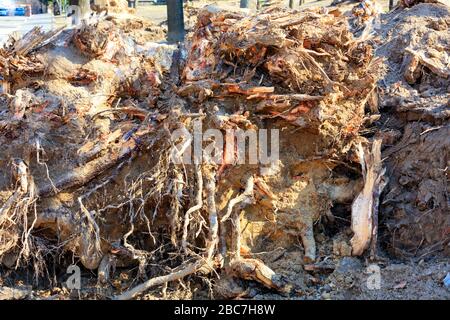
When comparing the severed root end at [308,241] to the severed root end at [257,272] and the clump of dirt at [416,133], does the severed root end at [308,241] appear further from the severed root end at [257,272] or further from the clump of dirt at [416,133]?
the clump of dirt at [416,133]

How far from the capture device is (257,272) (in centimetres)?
358

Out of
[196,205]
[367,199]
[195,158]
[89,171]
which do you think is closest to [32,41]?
[89,171]

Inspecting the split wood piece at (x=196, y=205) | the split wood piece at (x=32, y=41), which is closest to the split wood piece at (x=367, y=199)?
the split wood piece at (x=196, y=205)

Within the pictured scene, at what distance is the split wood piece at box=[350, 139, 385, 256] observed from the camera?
3.74 meters

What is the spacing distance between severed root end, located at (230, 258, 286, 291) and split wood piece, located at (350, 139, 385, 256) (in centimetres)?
54

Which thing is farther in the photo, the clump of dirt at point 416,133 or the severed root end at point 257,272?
the clump of dirt at point 416,133

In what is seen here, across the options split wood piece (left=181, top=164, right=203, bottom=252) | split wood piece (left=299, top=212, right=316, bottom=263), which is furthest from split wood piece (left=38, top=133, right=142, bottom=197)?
split wood piece (left=299, top=212, right=316, bottom=263)

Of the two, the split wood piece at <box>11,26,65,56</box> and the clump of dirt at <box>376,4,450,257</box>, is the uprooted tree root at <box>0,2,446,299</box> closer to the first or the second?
the split wood piece at <box>11,26,65,56</box>

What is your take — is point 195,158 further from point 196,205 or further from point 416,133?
point 416,133

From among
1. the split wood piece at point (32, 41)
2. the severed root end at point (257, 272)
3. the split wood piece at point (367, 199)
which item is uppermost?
the split wood piece at point (32, 41)

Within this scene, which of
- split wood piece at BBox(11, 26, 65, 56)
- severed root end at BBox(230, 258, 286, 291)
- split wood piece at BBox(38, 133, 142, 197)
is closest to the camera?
severed root end at BBox(230, 258, 286, 291)

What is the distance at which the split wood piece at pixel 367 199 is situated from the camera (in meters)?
3.74

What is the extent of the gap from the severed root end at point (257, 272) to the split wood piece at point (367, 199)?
0.54 meters

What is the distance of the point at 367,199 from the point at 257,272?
88cm
